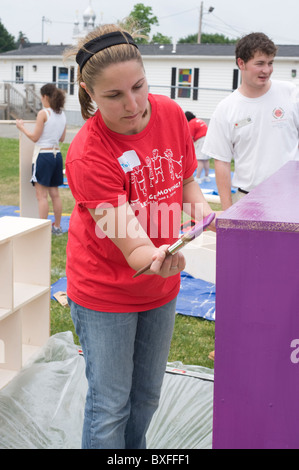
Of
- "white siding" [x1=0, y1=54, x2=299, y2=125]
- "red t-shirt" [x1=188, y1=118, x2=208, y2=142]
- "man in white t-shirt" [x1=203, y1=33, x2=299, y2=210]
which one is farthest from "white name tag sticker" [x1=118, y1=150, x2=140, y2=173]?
"white siding" [x1=0, y1=54, x2=299, y2=125]

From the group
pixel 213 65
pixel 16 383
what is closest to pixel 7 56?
pixel 213 65

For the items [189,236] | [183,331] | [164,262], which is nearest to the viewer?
[189,236]

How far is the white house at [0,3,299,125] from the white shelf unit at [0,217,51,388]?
21.2 m

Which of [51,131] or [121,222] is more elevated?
[121,222]

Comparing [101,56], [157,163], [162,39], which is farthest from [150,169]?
[162,39]

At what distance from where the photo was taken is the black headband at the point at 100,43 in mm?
1570

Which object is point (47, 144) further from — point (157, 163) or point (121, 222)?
point (121, 222)

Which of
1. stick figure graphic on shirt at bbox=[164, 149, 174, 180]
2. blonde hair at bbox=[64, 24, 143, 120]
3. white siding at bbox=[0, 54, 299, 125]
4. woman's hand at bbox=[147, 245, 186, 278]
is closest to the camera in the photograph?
woman's hand at bbox=[147, 245, 186, 278]

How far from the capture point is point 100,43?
158 centimetres

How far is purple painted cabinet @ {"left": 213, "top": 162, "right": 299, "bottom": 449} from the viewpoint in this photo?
1129 mm

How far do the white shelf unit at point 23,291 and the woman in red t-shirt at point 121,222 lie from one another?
1.32 m

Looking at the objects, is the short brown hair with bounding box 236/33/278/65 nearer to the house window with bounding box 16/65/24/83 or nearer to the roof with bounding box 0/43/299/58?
the roof with bounding box 0/43/299/58

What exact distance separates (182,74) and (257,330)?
98.7 ft

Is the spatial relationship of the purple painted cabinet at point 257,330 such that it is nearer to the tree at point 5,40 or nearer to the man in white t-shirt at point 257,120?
the man in white t-shirt at point 257,120
